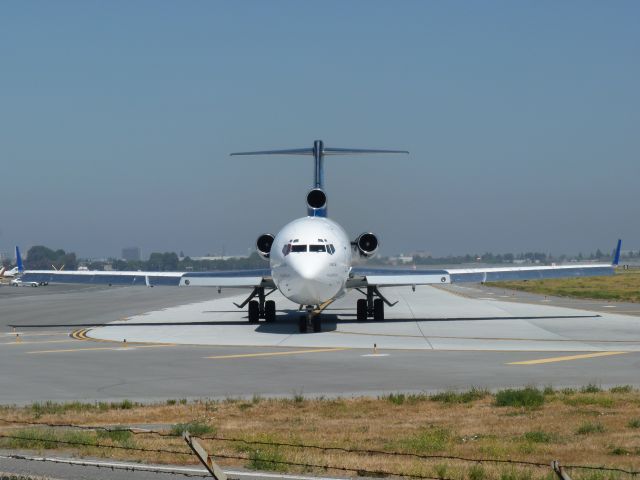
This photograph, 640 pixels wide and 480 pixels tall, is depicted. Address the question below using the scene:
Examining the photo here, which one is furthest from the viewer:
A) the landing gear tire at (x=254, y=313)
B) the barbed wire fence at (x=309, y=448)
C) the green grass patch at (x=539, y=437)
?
the landing gear tire at (x=254, y=313)

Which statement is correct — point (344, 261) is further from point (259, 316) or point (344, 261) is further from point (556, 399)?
point (556, 399)

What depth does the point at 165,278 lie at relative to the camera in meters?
44.4

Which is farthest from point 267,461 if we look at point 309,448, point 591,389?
point 591,389

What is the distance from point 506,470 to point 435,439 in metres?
2.64

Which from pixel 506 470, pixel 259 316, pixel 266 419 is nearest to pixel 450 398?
pixel 266 419

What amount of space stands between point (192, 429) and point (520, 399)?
6.49 meters

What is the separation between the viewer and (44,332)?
39.1 meters

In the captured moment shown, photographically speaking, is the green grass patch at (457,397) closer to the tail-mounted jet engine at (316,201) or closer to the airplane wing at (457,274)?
the airplane wing at (457,274)

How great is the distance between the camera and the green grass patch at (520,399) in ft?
59.9

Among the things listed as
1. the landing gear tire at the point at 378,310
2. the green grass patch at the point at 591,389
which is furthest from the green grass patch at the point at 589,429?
the landing gear tire at the point at 378,310

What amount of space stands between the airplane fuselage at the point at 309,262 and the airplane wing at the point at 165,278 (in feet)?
12.2

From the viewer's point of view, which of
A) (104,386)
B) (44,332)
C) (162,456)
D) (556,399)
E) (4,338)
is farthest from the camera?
(44,332)

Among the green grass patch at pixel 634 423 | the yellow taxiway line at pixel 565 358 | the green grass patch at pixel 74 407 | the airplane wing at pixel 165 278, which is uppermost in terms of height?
the airplane wing at pixel 165 278

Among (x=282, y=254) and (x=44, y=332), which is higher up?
(x=282, y=254)
